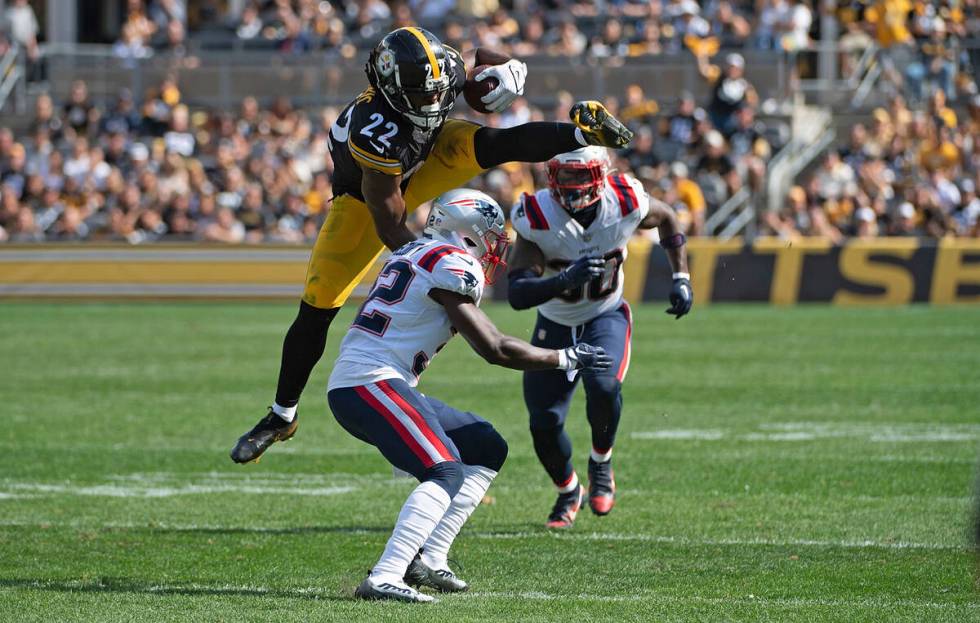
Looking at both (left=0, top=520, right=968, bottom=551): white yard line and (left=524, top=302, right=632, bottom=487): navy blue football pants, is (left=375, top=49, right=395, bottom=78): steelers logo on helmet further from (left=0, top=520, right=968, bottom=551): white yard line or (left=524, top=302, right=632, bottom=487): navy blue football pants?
(left=0, top=520, right=968, bottom=551): white yard line

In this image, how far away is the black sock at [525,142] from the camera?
259 inches

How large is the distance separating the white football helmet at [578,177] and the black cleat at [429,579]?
2503 mm

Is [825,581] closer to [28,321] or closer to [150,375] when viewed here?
[150,375]

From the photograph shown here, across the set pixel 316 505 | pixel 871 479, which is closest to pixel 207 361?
pixel 316 505

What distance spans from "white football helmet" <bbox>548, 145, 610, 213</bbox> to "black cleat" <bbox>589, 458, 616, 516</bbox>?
1.30 metres

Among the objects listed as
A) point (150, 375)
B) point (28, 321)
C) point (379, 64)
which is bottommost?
point (28, 321)

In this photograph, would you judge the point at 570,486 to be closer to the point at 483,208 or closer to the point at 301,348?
the point at 301,348

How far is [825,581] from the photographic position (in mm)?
5934

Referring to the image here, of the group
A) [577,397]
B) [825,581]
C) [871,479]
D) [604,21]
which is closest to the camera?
[825,581]

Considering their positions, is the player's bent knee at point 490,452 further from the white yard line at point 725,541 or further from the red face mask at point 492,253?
the white yard line at point 725,541

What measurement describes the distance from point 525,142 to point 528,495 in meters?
2.46

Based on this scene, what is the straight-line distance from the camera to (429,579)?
18.9 feet

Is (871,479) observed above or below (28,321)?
above

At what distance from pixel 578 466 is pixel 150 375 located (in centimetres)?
555
